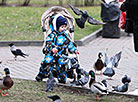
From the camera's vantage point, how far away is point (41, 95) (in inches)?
252

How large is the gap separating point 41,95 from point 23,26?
28.8ft

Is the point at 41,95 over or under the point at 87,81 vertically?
under

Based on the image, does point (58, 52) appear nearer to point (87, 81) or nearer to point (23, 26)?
point (87, 81)

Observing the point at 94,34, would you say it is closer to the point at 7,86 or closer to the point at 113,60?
the point at 113,60

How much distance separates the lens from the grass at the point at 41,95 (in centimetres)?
616

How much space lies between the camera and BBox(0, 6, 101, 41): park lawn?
13469 mm

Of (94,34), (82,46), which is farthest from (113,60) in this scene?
(94,34)

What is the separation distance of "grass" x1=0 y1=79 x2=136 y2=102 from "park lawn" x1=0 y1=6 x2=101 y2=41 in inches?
243

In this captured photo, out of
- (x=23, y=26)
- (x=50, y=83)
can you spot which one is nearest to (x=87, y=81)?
(x=50, y=83)

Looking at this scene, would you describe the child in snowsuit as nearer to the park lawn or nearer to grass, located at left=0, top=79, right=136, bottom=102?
grass, located at left=0, top=79, right=136, bottom=102

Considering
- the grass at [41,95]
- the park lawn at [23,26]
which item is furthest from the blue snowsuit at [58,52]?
the park lawn at [23,26]

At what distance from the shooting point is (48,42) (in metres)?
7.23

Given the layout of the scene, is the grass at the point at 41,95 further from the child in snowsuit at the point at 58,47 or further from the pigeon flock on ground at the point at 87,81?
the child in snowsuit at the point at 58,47

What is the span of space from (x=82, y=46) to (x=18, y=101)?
6.91m
